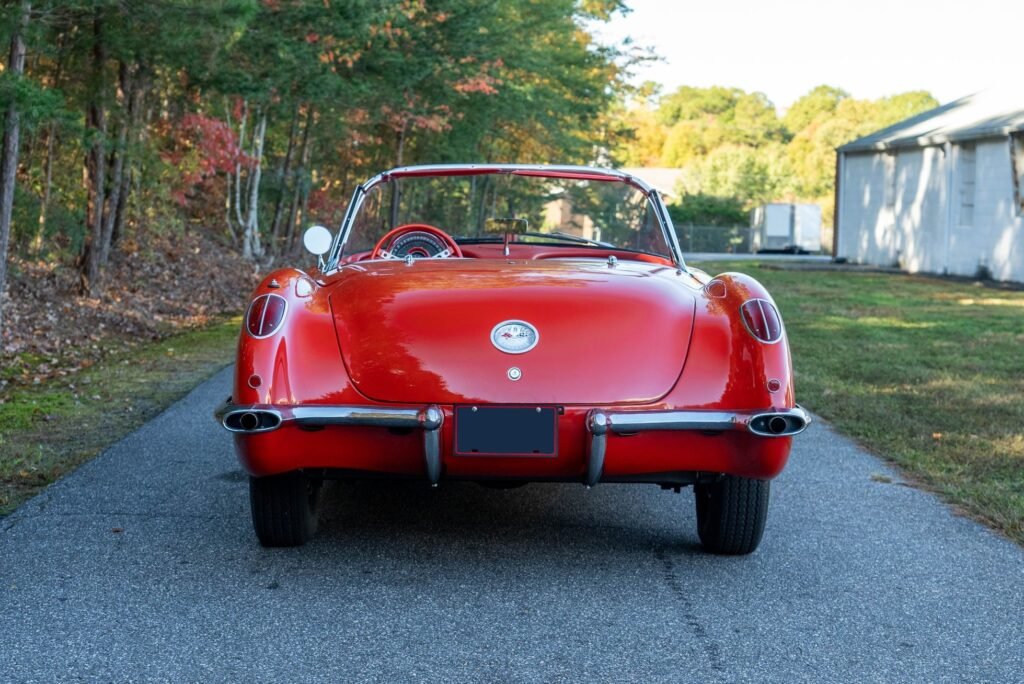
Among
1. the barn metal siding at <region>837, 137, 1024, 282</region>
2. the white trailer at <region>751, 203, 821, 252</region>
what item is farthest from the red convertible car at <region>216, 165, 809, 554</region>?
the white trailer at <region>751, 203, 821, 252</region>

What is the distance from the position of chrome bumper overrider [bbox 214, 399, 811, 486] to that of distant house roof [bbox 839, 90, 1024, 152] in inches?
953

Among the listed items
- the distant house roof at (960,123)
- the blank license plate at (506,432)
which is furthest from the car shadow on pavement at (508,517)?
the distant house roof at (960,123)

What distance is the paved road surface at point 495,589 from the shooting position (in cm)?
359

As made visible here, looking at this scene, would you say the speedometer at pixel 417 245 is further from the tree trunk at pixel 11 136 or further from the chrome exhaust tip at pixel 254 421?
the tree trunk at pixel 11 136

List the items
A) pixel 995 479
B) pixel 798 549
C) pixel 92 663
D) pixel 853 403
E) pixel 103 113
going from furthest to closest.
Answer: pixel 103 113 → pixel 853 403 → pixel 995 479 → pixel 798 549 → pixel 92 663

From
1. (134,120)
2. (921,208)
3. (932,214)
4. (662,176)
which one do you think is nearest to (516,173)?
(134,120)

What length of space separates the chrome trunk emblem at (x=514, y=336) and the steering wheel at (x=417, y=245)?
1434mm

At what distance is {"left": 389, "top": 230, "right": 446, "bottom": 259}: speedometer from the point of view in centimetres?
593

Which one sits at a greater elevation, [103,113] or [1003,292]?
[103,113]

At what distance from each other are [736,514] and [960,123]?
28295mm

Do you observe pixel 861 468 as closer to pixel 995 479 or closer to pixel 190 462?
pixel 995 479

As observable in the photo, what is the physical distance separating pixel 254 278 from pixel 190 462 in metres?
17.9

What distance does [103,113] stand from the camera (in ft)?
51.6

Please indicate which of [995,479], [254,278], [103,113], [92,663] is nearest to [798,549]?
[995,479]
